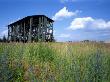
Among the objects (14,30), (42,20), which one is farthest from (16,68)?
(14,30)

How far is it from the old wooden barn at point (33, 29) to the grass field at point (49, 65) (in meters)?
23.3

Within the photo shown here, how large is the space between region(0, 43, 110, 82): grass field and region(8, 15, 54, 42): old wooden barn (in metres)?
23.3

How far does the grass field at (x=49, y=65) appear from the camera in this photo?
217 inches

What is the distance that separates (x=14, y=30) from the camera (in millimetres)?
37500

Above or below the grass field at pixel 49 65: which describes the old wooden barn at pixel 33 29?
above

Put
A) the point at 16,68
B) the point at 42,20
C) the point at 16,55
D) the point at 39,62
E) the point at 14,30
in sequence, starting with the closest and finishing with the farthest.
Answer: the point at 16,68, the point at 16,55, the point at 39,62, the point at 42,20, the point at 14,30

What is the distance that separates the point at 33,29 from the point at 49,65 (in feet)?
87.8

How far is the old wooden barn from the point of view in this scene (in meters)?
34.4

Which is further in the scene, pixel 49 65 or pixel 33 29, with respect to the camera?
pixel 33 29

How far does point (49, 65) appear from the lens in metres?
9.30

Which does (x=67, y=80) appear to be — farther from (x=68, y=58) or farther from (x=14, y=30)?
(x=14, y=30)

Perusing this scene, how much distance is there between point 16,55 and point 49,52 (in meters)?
1.93

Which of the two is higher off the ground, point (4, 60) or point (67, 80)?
point (4, 60)

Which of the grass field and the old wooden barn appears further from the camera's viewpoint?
the old wooden barn
